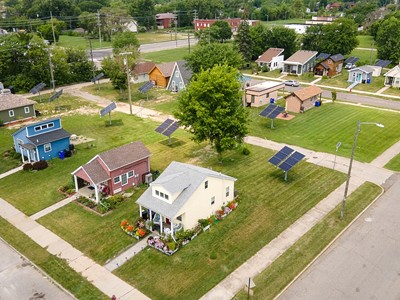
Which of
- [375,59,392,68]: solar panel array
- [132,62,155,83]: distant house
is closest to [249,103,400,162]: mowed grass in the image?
[132,62,155,83]: distant house

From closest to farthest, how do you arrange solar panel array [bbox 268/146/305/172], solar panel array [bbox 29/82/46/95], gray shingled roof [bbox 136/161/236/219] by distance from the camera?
1. gray shingled roof [bbox 136/161/236/219]
2. solar panel array [bbox 268/146/305/172]
3. solar panel array [bbox 29/82/46/95]

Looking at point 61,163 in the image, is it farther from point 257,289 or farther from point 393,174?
point 393,174

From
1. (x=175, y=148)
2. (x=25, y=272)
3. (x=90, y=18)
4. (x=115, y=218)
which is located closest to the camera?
(x=25, y=272)

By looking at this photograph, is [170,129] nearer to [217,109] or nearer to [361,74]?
[217,109]

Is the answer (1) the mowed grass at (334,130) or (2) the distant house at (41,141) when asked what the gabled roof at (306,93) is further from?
(2) the distant house at (41,141)

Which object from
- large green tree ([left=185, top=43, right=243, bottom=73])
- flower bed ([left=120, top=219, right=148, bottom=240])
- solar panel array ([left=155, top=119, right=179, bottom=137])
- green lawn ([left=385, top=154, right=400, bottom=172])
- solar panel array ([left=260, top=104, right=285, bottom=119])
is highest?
large green tree ([left=185, top=43, right=243, bottom=73])

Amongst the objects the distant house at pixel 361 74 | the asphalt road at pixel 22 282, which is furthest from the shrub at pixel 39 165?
the distant house at pixel 361 74

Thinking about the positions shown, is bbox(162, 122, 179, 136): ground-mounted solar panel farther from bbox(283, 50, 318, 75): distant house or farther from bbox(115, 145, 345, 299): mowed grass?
bbox(283, 50, 318, 75): distant house

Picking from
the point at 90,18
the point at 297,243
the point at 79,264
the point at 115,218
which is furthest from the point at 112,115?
the point at 90,18
